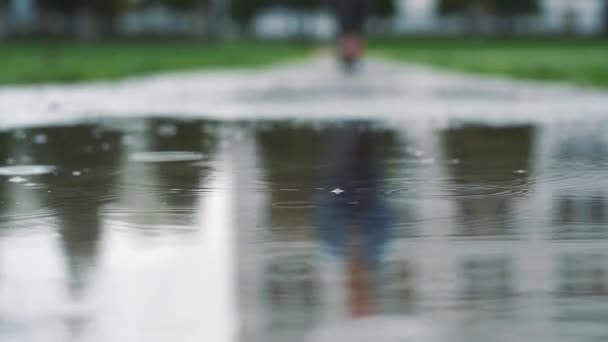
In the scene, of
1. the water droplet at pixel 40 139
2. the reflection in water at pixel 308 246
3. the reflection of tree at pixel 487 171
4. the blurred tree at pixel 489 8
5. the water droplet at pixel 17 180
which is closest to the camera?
the reflection in water at pixel 308 246

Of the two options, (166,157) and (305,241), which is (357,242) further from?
(166,157)

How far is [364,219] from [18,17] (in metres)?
79.2

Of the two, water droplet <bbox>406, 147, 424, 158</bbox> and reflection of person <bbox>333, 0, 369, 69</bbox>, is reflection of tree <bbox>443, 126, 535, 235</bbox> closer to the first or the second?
water droplet <bbox>406, 147, 424, 158</bbox>

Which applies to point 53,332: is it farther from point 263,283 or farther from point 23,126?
point 23,126

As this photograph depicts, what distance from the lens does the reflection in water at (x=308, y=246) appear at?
16.7 ft

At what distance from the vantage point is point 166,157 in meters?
11.8

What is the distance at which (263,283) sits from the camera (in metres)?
5.78

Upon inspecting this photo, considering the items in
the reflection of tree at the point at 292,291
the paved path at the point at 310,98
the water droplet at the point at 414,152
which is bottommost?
the paved path at the point at 310,98

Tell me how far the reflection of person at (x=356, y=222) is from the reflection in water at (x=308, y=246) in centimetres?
1

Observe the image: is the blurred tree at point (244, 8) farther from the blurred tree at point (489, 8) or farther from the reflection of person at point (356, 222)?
the reflection of person at point (356, 222)

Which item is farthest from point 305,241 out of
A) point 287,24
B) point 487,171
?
point 287,24

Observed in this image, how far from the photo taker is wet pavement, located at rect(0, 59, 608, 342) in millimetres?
5102

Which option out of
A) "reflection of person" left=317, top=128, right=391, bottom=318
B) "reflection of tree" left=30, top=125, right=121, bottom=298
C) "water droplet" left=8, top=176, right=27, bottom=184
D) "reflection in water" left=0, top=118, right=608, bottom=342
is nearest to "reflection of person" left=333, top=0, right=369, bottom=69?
"reflection of tree" left=30, top=125, right=121, bottom=298

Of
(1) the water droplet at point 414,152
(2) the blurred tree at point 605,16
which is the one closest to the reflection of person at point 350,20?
(1) the water droplet at point 414,152
